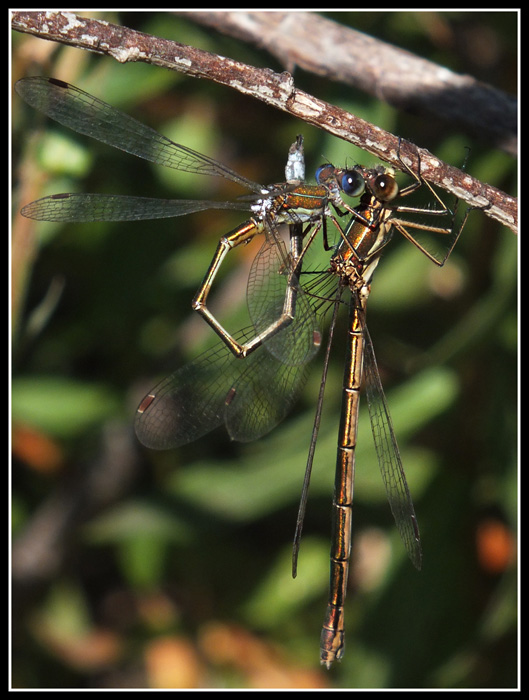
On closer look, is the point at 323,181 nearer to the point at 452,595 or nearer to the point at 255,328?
the point at 255,328

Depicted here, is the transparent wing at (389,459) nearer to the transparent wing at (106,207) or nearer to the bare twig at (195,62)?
the transparent wing at (106,207)

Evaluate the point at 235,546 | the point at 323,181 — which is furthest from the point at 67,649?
the point at 323,181

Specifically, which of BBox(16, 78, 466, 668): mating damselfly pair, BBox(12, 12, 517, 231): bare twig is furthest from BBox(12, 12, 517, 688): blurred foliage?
BBox(12, 12, 517, 231): bare twig

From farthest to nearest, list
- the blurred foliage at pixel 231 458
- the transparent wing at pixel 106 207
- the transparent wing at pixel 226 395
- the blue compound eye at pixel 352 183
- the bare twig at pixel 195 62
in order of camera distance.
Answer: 1. the blurred foliage at pixel 231 458
2. the transparent wing at pixel 226 395
3. the transparent wing at pixel 106 207
4. the blue compound eye at pixel 352 183
5. the bare twig at pixel 195 62

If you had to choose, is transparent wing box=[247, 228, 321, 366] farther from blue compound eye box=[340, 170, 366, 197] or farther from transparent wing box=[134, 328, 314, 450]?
blue compound eye box=[340, 170, 366, 197]

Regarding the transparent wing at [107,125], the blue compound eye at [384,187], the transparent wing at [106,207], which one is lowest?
the transparent wing at [106,207]

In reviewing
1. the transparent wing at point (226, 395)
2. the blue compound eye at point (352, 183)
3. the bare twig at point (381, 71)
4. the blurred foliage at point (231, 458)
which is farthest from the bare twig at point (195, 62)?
the blurred foliage at point (231, 458)

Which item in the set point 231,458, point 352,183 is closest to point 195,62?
point 352,183
